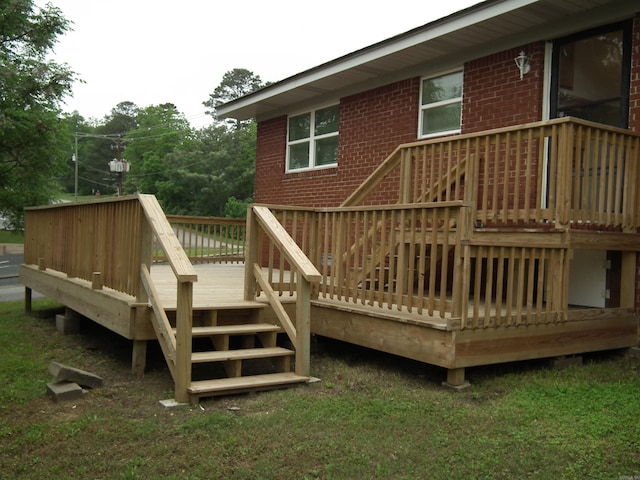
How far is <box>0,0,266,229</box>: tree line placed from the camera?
16.2 meters

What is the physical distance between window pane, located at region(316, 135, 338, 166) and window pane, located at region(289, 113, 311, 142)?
20.8 inches

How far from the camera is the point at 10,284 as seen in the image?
17.8 m

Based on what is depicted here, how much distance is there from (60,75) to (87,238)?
477 inches

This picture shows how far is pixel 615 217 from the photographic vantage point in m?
6.04

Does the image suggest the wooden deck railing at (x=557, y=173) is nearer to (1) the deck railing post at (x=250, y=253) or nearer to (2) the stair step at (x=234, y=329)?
(1) the deck railing post at (x=250, y=253)

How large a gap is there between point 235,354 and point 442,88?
5.57 meters

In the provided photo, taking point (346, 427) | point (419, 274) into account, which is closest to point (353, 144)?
point (419, 274)

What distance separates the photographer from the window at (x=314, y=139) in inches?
436

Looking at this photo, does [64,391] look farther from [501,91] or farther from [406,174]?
[501,91]

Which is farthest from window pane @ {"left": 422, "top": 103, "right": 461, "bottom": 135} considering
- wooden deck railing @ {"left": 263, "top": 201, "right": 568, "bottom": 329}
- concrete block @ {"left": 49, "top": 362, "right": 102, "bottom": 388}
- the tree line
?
the tree line

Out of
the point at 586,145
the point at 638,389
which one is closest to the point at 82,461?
the point at 638,389

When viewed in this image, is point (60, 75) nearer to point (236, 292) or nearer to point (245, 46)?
point (236, 292)

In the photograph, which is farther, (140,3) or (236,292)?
(140,3)

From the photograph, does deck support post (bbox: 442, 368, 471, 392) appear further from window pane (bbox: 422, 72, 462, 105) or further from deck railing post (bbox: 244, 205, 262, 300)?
window pane (bbox: 422, 72, 462, 105)
